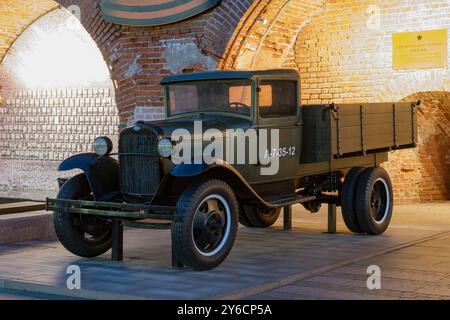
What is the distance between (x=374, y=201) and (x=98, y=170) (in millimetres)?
3293

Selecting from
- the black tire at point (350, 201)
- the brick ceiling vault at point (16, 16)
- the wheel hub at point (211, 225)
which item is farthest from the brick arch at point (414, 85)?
the brick ceiling vault at point (16, 16)

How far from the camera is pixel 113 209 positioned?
7.59m

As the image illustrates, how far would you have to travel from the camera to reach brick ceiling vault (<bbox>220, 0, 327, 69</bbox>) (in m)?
10.9

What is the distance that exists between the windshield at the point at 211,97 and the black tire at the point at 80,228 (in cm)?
126

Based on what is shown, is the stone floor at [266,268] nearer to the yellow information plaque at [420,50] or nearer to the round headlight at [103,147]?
the round headlight at [103,147]

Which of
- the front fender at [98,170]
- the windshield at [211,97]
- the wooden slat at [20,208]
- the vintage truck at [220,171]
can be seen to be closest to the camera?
the vintage truck at [220,171]

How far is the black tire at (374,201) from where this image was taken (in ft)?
29.8

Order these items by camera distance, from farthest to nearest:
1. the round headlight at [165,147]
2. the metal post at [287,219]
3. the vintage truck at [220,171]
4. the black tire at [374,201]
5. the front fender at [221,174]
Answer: the metal post at [287,219]
the black tire at [374,201]
the round headlight at [165,147]
the vintage truck at [220,171]
the front fender at [221,174]

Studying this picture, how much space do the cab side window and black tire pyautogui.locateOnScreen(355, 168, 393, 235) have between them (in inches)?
49.6

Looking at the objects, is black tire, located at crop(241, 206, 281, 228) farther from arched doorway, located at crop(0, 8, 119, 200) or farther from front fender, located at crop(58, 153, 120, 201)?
arched doorway, located at crop(0, 8, 119, 200)

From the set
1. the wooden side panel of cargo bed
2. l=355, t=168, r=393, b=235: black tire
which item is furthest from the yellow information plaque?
l=355, t=168, r=393, b=235: black tire

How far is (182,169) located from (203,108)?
1422 millimetres

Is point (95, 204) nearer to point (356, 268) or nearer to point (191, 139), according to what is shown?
point (191, 139)
